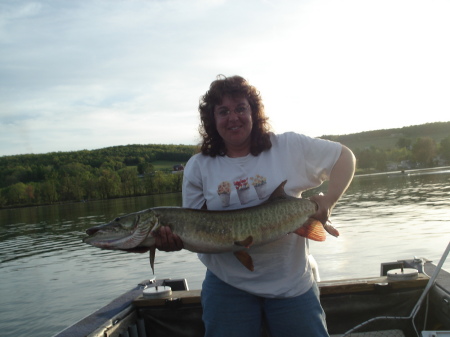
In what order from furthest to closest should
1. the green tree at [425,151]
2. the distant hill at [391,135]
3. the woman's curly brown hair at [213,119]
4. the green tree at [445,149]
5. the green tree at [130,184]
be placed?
the distant hill at [391,135] < the green tree at [425,151] < the green tree at [445,149] < the green tree at [130,184] < the woman's curly brown hair at [213,119]

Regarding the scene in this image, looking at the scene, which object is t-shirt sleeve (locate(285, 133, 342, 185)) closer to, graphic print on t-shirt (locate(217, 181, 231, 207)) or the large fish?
the large fish

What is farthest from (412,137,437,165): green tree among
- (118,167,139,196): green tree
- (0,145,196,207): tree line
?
(118,167,139,196): green tree

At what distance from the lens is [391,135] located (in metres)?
142

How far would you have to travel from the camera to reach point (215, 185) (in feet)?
10.6

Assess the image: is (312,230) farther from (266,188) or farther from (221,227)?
(221,227)

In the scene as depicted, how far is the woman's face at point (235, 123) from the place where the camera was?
3.22 metres

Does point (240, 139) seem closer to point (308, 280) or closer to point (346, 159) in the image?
point (346, 159)

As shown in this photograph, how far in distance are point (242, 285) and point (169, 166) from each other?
124 meters

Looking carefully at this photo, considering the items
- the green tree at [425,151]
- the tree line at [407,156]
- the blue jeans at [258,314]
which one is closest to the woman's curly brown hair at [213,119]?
the blue jeans at [258,314]

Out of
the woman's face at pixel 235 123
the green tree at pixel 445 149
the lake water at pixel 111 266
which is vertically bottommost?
the lake water at pixel 111 266

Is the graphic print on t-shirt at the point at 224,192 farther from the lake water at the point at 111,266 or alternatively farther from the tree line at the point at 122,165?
the tree line at the point at 122,165

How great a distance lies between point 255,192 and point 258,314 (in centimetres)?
82

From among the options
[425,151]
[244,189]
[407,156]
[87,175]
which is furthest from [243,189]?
[407,156]

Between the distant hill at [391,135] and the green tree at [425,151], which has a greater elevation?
the distant hill at [391,135]
